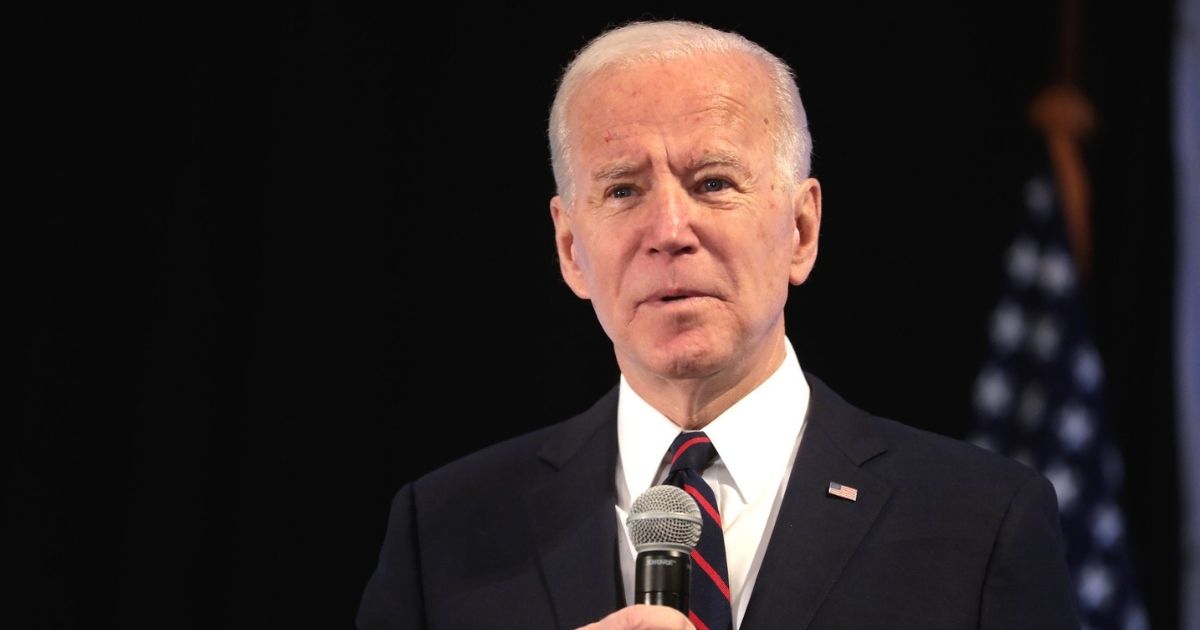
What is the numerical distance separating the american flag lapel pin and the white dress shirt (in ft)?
0.26

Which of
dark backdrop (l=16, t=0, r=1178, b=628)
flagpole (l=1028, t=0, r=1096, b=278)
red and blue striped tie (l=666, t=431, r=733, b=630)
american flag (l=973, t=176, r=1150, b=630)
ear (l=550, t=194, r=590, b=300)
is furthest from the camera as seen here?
flagpole (l=1028, t=0, r=1096, b=278)

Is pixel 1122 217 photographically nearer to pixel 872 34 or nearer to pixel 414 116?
pixel 872 34

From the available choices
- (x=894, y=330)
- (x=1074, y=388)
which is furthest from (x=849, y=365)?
(x=1074, y=388)

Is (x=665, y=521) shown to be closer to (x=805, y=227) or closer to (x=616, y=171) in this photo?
(x=616, y=171)

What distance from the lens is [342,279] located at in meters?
3.59

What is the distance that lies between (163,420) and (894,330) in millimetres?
2105

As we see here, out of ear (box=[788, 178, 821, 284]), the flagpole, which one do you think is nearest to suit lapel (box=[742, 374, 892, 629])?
ear (box=[788, 178, 821, 284])

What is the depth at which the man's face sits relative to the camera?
1911mm

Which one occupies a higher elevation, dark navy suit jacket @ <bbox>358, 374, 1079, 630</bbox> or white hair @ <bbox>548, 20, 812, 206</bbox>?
white hair @ <bbox>548, 20, 812, 206</bbox>

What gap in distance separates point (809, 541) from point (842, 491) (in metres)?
0.11

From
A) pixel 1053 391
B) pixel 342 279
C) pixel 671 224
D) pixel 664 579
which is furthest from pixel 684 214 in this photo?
pixel 1053 391

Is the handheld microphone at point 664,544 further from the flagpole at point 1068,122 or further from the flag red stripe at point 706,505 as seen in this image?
the flagpole at point 1068,122

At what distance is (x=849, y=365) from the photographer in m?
3.95

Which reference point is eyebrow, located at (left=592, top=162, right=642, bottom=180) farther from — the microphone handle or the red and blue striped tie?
the microphone handle
